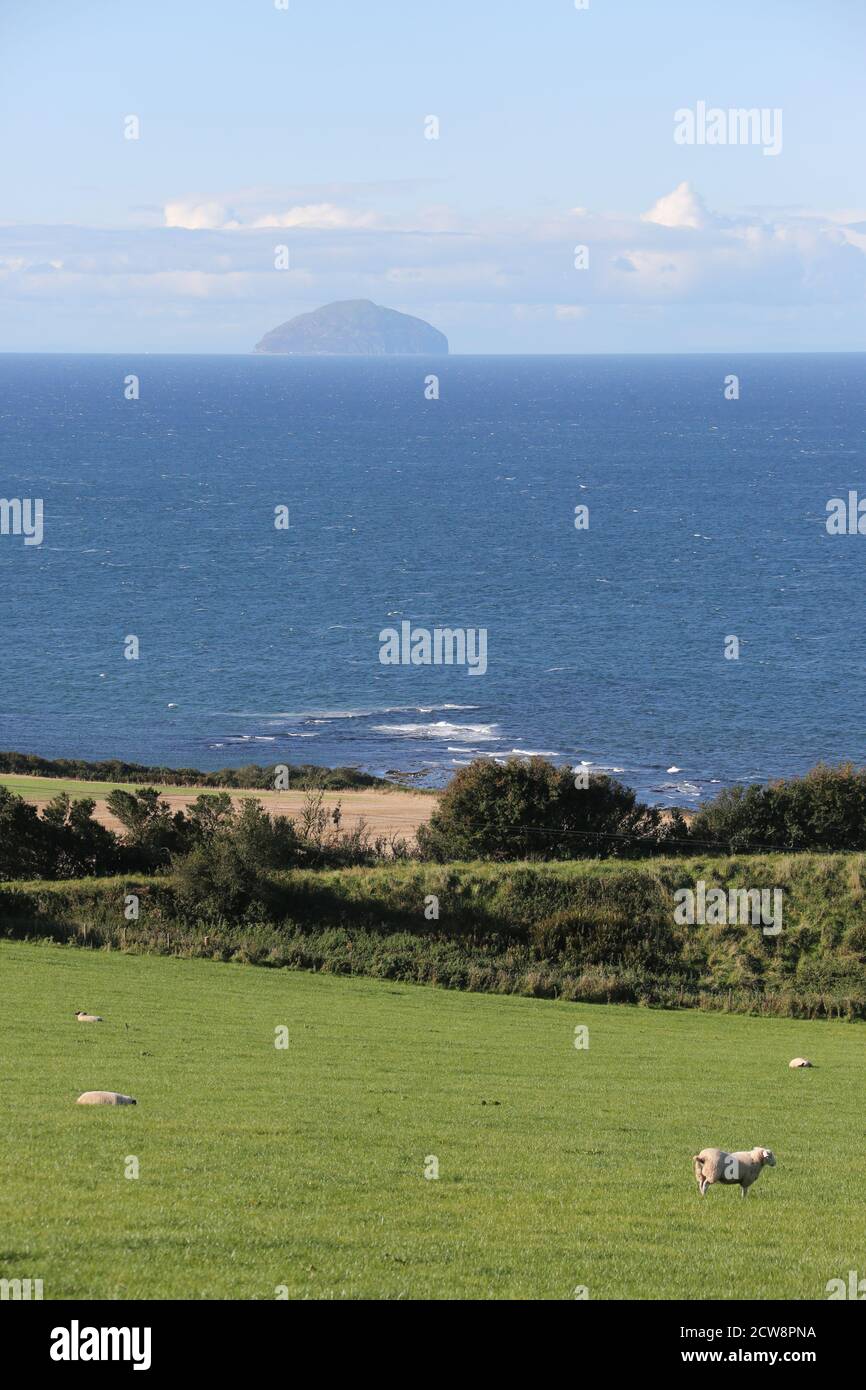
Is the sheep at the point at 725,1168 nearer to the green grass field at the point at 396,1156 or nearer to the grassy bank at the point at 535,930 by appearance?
the green grass field at the point at 396,1156

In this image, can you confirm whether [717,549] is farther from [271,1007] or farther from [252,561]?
[271,1007]

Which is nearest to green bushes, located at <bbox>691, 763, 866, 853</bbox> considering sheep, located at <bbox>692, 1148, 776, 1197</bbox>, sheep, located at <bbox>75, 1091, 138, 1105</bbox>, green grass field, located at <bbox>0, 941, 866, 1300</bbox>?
green grass field, located at <bbox>0, 941, 866, 1300</bbox>

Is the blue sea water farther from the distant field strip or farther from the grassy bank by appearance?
the grassy bank

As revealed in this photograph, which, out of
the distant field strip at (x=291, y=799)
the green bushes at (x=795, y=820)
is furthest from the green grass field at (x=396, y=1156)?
the distant field strip at (x=291, y=799)

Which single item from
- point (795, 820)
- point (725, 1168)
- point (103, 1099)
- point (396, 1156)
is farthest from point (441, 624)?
point (725, 1168)

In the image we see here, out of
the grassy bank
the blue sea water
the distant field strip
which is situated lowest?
the grassy bank

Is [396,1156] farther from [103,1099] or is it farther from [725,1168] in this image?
[103,1099]
